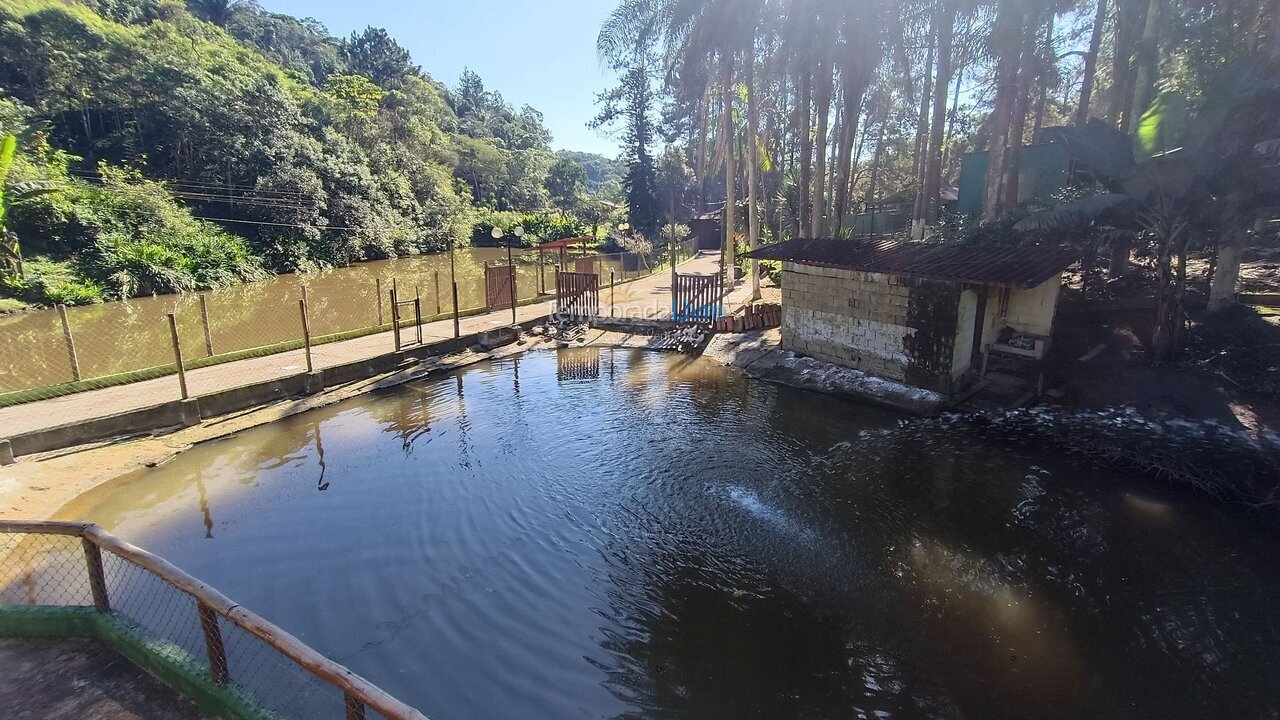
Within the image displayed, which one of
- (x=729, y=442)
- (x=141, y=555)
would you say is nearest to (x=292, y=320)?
(x=729, y=442)

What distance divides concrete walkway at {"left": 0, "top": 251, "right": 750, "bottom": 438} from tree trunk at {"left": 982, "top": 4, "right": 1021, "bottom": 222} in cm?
815

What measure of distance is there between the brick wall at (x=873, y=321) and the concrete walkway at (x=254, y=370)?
5475 millimetres

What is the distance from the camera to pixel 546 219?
50625 millimetres

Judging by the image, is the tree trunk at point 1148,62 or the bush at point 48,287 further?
the bush at point 48,287

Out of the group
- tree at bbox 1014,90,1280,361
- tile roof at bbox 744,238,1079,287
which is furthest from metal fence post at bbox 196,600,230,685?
tree at bbox 1014,90,1280,361

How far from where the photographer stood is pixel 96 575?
461 centimetres

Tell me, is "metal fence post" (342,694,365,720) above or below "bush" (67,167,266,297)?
below

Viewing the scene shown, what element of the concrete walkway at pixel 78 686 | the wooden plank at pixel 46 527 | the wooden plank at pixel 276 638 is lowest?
the concrete walkway at pixel 78 686

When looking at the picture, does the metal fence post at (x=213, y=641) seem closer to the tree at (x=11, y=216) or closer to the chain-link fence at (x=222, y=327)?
the chain-link fence at (x=222, y=327)

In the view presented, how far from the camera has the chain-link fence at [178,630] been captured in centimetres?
351

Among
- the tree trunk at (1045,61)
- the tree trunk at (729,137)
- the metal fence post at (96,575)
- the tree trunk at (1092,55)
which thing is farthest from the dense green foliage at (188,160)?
the tree trunk at (1092,55)

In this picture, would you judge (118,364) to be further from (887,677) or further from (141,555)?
(887,677)

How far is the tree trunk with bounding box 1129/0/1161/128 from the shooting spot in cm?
1442

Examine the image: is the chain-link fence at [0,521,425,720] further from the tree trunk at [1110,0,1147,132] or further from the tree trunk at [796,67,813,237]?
the tree trunk at [1110,0,1147,132]
